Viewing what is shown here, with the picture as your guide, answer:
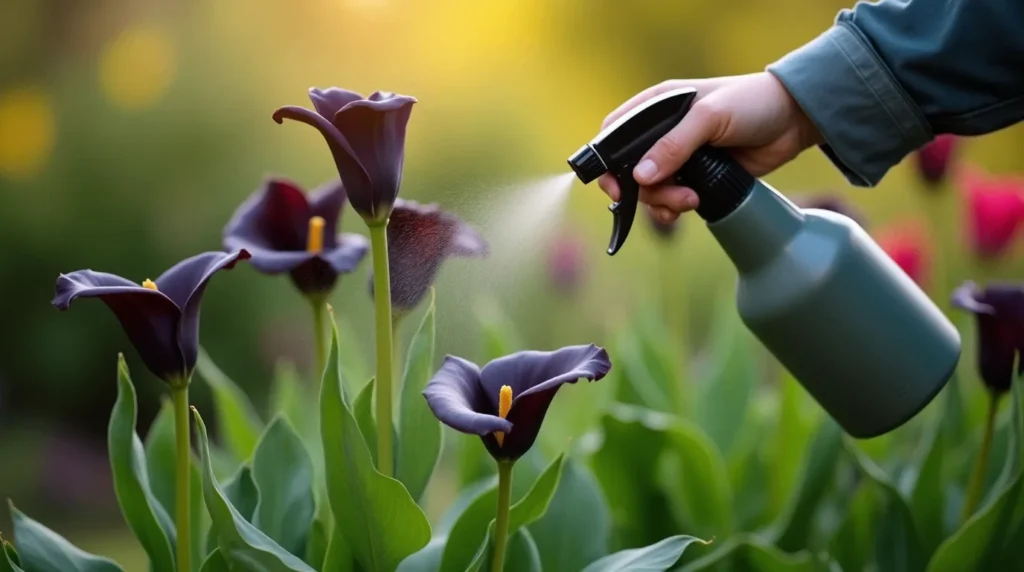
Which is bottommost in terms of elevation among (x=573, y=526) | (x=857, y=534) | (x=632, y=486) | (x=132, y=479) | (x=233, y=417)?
(x=857, y=534)

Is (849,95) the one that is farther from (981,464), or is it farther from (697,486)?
(697,486)

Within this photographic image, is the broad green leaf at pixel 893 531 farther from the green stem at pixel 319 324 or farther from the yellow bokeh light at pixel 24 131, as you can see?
the yellow bokeh light at pixel 24 131

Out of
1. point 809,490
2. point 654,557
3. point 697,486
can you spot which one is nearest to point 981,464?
point 809,490

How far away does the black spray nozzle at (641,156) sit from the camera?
76 centimetres

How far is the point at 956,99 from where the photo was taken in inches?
35.7

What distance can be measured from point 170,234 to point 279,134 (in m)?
0.38

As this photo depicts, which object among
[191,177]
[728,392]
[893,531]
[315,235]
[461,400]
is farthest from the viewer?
[191,177]

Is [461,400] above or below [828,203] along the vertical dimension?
above

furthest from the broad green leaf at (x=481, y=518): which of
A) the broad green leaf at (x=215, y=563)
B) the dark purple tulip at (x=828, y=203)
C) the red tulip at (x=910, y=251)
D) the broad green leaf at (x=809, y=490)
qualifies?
the red tulip at (x=910, y=251)

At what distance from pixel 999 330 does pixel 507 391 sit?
1.70 feet

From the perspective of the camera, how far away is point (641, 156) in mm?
782

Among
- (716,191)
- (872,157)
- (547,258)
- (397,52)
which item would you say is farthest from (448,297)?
(397,52)

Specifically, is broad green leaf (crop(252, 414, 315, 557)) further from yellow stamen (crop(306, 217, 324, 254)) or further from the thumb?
the thumb

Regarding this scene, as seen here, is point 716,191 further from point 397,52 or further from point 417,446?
point 397,52
